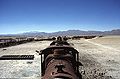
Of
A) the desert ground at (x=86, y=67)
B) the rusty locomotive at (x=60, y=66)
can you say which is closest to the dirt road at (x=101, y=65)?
the desert ground at (x=86, y=67)

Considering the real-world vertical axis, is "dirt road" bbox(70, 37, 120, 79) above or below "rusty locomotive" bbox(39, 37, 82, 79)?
below

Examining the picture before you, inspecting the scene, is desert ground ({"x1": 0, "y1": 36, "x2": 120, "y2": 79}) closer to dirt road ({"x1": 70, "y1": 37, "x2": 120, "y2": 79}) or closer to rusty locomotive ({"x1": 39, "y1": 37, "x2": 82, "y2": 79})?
dirt road ({"x1": 70, "y1": 37, "x2": 120, "y2": 79})

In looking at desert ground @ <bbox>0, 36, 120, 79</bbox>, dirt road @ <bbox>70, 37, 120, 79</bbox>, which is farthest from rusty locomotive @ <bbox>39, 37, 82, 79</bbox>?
dirt road @ <bbox>70, 37, 120, 79</bbox>

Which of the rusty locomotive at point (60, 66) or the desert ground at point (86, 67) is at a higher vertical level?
the rusty locomotive at point (60, 66)

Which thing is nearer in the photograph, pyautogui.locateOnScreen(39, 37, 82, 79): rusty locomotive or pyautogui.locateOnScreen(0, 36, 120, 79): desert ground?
pyautogui.locateOnScreen(39, 37, 82, 79): rusty locomotive

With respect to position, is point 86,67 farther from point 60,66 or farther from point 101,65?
point 60,66

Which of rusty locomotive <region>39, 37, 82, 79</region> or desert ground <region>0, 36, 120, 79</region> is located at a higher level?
rusty locomotive <region>39, 37, 82, 79</region>

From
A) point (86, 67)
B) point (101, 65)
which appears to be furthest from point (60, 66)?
point (101, 65)

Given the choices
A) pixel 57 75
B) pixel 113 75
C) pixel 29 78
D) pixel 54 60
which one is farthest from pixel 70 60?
pixel 113 75

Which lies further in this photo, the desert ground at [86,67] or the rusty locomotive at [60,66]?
the desert ground at [86,67]

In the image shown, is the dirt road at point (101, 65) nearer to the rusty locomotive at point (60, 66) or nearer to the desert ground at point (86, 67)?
the desert ground at point (86, 67)

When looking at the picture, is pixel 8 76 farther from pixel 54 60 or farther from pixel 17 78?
pixel 54 60

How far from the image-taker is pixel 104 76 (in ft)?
44.8

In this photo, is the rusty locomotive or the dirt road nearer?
the rusty locomotive
